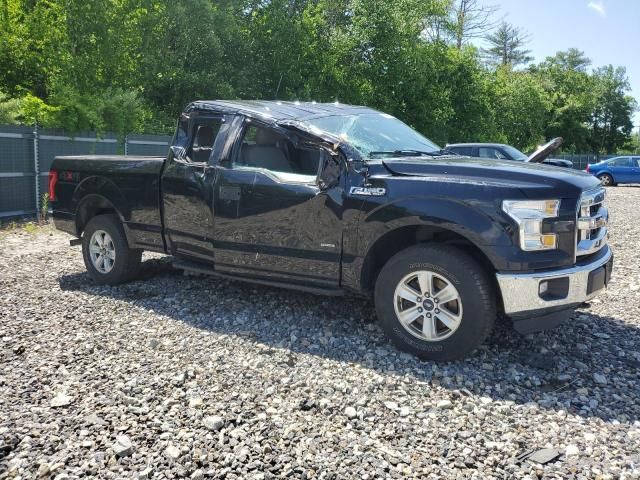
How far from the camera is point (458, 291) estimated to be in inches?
166

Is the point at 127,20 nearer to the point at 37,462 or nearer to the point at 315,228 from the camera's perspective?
the point at 315,228

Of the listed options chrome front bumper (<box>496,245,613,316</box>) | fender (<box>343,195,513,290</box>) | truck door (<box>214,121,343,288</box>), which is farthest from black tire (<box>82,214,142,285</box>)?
chrome front bumper (<box>496,245,613,316</box>)

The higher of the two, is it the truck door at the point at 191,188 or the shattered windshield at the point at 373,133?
the shattered windshield at the point at 373,133

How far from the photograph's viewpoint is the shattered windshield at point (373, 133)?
504 centimetres

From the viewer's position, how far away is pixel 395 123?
232 inches

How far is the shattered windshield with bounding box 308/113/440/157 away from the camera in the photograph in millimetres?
5035

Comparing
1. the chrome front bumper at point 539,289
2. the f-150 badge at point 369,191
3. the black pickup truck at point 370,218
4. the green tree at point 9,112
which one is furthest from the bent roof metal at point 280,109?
the green tree at point 9,112

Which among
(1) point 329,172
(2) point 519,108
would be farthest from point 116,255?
(2) point 519,108

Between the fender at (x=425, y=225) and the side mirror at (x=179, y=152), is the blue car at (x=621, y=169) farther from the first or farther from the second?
the fender at (x=425, y=225)

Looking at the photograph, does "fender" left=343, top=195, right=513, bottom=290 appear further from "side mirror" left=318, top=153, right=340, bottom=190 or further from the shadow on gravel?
the shadow on gravel

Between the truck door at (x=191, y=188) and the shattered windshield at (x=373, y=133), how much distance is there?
110 cm

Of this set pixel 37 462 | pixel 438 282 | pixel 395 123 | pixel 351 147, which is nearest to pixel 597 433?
pixel 438 282

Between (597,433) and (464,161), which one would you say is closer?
(597,433)

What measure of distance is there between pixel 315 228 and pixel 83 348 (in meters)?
2.02
